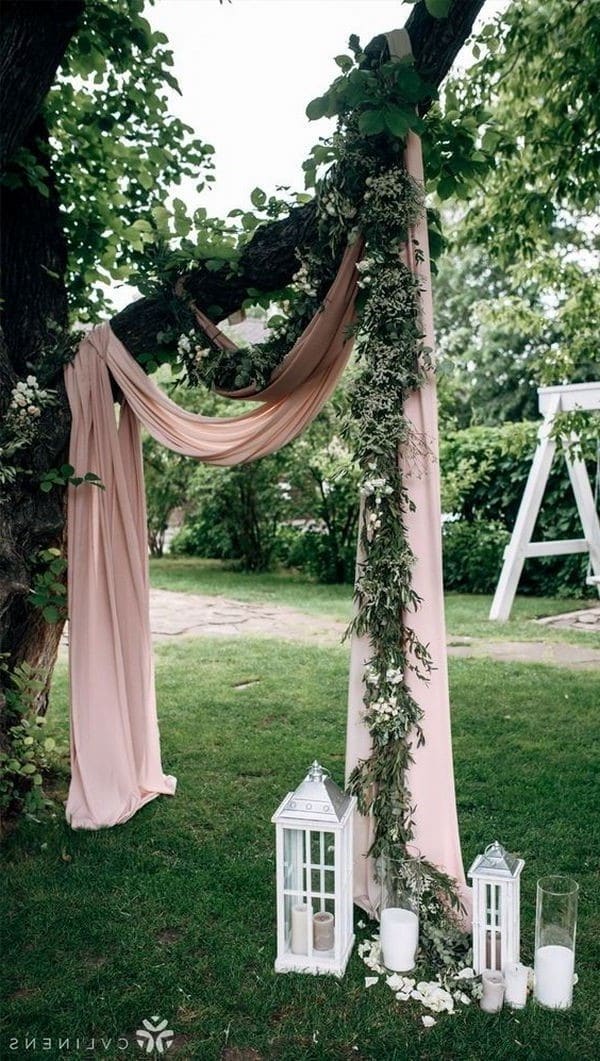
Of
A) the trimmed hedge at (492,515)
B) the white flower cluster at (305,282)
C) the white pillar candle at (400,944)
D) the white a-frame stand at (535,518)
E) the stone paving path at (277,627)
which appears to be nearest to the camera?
the white pillar candle at (400,944)

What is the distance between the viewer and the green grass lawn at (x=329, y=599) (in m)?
7.34

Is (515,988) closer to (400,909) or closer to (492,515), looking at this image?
(400,909)

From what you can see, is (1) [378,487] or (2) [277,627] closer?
(1) [378,487]

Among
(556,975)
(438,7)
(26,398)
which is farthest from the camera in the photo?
(26,398)

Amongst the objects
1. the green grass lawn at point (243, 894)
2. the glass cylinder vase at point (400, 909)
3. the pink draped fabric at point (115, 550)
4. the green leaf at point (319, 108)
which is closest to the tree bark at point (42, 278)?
the pink draped fabric at point (115, 550)

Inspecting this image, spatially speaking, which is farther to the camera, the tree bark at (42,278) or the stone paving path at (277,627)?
the stone paving path at (277,627)

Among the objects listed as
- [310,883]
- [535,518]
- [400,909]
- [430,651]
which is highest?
[535,518]

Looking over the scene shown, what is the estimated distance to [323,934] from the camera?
265 cm

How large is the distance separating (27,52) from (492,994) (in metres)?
3.52

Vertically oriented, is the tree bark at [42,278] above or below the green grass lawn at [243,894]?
above

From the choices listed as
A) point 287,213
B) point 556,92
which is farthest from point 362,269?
point 556,92

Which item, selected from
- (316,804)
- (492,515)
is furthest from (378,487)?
(492,515)

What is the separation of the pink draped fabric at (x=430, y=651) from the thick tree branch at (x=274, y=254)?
1.21 ft

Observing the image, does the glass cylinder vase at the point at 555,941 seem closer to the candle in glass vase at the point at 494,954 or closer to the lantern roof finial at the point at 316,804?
the candle in glass vase at the point at 494,954
